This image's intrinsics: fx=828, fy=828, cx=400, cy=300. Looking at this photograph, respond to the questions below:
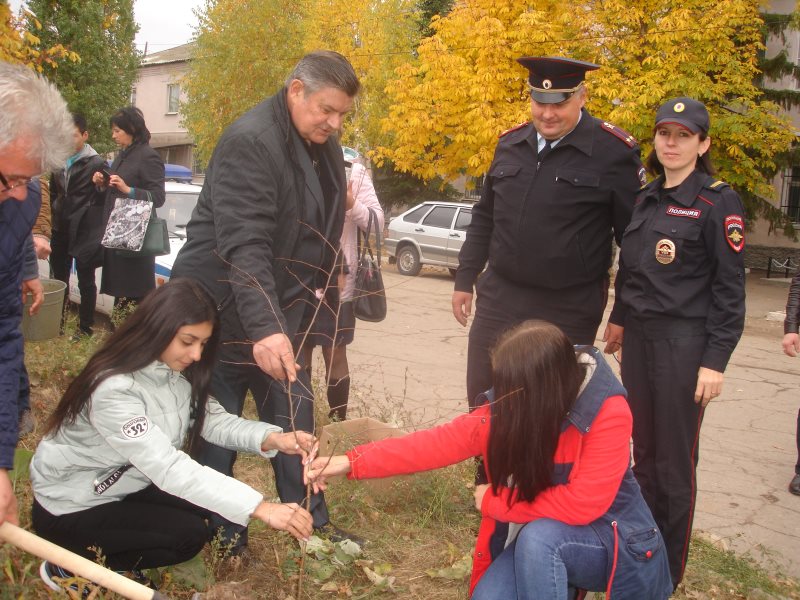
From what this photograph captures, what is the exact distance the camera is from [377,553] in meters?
3.31

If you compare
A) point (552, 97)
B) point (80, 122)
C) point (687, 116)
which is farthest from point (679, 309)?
point (80, 122)

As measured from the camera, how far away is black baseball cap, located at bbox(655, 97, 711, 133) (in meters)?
3.09

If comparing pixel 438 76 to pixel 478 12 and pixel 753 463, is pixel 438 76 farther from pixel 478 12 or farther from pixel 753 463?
pixel 753 463

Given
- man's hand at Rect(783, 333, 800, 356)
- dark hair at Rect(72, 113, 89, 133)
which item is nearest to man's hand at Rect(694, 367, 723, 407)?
man's hand at Rect(783, 333, 800, 356)

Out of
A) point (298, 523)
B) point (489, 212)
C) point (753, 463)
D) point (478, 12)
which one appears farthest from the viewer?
point (478, 12)

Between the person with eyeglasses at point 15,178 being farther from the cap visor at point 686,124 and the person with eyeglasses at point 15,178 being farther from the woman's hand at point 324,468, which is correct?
the cap visor at point 686,124

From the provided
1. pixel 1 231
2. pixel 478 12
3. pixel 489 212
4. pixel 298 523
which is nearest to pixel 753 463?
pixel 489 212

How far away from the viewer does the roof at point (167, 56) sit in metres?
38.7

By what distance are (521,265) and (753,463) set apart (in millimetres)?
3098

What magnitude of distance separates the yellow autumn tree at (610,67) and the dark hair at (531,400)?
12.5 meters

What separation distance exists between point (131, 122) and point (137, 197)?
0.61 meters

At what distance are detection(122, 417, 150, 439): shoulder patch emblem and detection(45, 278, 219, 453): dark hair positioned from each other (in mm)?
169

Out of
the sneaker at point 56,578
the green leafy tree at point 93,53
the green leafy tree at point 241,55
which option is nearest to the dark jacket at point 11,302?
the sneaker at point 56,578

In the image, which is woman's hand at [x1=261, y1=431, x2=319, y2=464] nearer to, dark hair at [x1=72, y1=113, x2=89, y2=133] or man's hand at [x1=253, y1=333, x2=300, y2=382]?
man's hand at [x1=253, y1=333, x2=300, y2=382]
